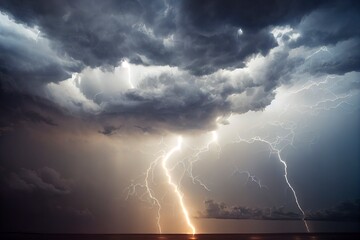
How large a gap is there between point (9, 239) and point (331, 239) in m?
33.2

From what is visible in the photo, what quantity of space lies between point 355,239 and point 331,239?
7.64 ft

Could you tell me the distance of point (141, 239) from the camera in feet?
105

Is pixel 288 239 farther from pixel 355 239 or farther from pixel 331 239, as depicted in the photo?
pixel 355 239

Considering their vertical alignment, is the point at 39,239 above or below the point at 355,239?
above

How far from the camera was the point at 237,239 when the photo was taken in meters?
32.3

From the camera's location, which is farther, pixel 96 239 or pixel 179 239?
pixel 179 239

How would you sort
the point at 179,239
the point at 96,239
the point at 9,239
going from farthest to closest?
the point at 179,239
the point at 96,239
the point at 9,239

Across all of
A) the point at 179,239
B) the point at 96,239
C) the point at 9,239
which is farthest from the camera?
the point at 179,239

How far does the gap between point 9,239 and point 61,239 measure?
15.2 feet

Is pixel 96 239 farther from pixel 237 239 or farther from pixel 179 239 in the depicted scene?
pixel 237 239

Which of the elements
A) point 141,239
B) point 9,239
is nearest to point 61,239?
point 9,239

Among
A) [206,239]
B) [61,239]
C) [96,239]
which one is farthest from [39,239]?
[206,239]

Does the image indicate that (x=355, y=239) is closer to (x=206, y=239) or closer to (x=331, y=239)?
(x=331, y=239)

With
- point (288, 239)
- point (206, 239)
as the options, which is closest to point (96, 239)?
point (206, 239)
